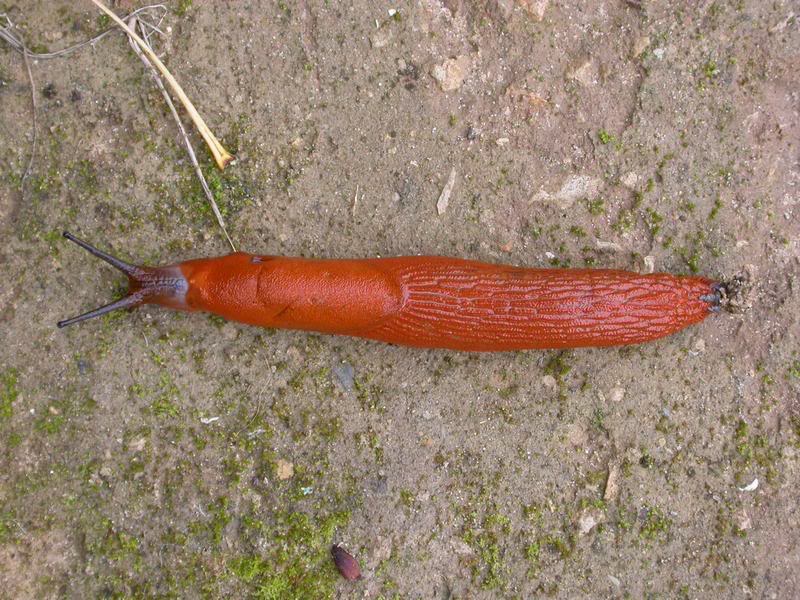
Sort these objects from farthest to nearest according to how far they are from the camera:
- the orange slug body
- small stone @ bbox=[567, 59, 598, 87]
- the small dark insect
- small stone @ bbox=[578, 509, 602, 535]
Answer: small stone @ bbox=[567, 59, 598, 87], small stone @ bbox=[578, 509, 602, 535], the small dark insect, the orange slug body

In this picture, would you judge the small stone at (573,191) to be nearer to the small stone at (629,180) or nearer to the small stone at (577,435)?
the small stone at (629,180)

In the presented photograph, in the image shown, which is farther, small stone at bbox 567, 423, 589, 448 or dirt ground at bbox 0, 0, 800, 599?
small stone at bbox 567, 423, 589, 448

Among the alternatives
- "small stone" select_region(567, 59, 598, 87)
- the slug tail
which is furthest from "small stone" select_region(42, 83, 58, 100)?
"small stone" select_region(567, 59, 598, 87)

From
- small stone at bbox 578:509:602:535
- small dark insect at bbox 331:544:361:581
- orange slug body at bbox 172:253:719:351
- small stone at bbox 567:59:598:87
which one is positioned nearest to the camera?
orange slug body at bbox 172:253:719:351

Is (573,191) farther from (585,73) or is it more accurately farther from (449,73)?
(449,73)

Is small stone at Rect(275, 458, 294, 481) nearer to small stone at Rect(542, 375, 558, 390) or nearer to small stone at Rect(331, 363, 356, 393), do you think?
small stone at Rect(331, 363, 356, 393)

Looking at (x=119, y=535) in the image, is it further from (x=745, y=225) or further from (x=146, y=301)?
(x=745, y=225)
